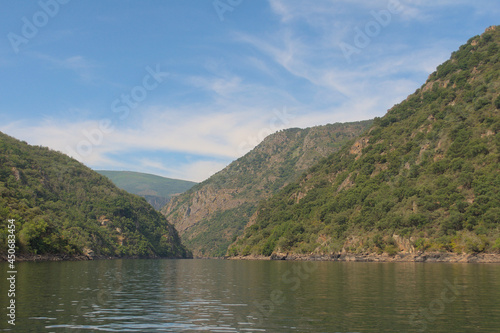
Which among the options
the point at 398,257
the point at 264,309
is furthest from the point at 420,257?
the point at 264,309

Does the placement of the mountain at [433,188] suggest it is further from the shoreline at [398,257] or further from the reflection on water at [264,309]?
the reflection on water at [264,309]

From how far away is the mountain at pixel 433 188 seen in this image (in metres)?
120

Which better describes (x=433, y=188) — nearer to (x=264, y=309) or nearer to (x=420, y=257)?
(x=420, y=257)

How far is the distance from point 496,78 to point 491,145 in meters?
42.4

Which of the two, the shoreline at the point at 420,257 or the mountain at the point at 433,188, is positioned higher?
the mountain at the point at 433,188

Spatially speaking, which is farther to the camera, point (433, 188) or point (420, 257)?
point (433, 188)

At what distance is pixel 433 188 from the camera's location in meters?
140

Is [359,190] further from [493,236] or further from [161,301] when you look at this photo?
[161,301]

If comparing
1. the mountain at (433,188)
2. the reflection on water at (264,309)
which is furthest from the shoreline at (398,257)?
the reflection on water at (264,309)

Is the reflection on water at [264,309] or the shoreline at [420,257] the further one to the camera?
the shoreline at [420,257]

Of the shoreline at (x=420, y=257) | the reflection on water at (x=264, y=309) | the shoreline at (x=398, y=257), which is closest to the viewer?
the reflection on water at (x=264, y=309)

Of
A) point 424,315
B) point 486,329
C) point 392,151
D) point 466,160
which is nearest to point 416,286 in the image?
point 424,315

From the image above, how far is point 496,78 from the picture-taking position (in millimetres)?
161375

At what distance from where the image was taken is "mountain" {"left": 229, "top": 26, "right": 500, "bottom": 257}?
395 feet
